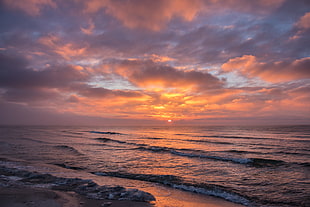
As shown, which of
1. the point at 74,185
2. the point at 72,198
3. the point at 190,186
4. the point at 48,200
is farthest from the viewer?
the point at 190,186

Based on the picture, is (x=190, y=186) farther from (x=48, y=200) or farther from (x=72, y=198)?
(x=48, y=200)

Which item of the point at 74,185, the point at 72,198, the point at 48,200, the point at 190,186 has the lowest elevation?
the point at 190,186

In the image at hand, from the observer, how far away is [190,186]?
11.7 meters

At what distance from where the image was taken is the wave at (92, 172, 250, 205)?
1005 cm

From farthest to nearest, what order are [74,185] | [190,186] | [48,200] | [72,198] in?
[190,186] < [74,185] < [72,198] < [48,200]

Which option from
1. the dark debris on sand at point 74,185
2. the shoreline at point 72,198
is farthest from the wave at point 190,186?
the dark debris on sand at point 74,185

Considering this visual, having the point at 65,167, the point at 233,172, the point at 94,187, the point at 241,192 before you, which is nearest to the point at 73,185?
the point at 94,187

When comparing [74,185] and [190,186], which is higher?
[74,185]

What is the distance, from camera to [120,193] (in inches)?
385

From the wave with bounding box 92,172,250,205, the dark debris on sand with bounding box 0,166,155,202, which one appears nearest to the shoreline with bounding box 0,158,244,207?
the dark debris on sand with bounding box 0,166,155,202

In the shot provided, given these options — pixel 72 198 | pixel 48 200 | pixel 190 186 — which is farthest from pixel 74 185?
pixel 190 186

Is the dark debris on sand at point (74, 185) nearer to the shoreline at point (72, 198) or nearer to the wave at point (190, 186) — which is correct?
the shoreline at point (72, 198)

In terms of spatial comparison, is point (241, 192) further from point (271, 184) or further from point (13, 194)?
point (13, 194)

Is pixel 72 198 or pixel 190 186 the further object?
pixel 190 186
